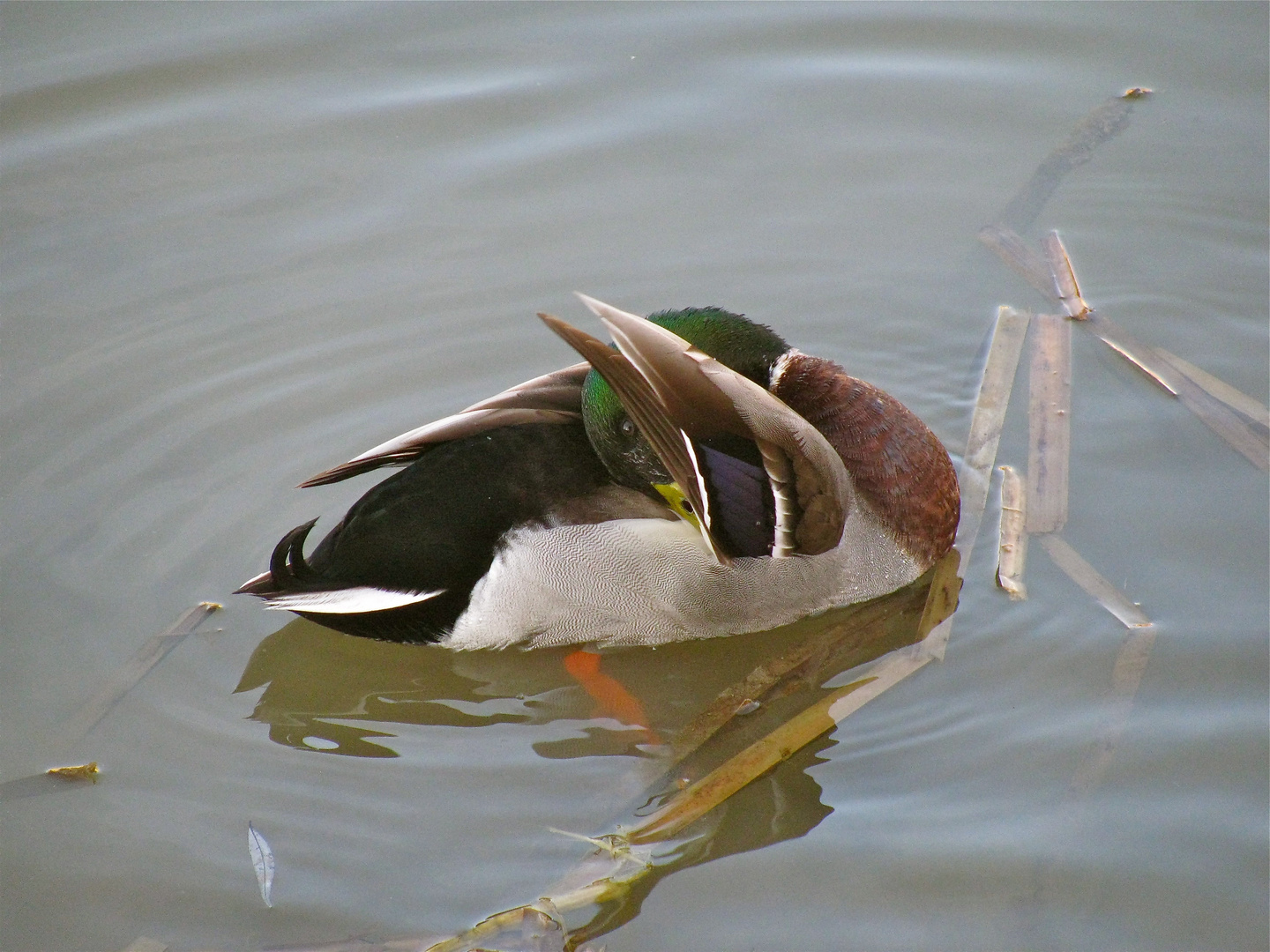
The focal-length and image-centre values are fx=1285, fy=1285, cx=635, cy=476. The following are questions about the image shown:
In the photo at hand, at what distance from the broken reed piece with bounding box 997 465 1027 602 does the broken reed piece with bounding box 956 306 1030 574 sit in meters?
0.07

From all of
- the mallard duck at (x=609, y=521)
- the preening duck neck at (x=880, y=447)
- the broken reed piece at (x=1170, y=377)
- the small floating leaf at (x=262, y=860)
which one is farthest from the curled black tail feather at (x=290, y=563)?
the broken reed piece at (x=1170, y=377)

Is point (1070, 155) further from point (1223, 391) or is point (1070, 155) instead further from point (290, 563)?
point (290, 563)

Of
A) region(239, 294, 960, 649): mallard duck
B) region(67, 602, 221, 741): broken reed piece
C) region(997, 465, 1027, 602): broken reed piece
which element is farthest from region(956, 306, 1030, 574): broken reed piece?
region(67, 602, 221, 741): broken reed piece

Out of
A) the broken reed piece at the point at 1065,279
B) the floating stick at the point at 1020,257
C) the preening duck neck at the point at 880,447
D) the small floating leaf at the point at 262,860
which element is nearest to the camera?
the small floating leaf at the point at 262,860

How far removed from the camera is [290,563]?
3350mm

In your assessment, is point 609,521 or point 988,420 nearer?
point 609,521

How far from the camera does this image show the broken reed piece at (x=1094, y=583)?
3447 mm

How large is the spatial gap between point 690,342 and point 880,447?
1.98 feet

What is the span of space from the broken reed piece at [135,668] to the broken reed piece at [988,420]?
7.24ft

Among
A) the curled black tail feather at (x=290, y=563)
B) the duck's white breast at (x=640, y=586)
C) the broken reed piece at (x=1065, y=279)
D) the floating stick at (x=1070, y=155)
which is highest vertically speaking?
the floating stick at (x=1070, y=155)

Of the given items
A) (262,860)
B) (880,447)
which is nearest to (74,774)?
(262,860)

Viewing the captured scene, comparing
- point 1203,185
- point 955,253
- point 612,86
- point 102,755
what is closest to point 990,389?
point 955,253

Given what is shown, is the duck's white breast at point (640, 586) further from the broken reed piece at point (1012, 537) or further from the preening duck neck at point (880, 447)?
the broken reed piece at point (1012, 537)

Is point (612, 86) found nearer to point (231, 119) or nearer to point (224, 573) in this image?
point (231, 119)
